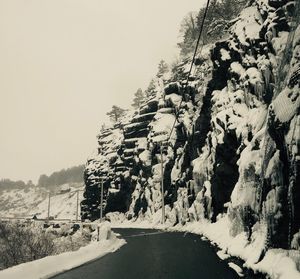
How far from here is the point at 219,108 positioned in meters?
29.9

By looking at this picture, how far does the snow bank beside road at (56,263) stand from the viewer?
11.1 m

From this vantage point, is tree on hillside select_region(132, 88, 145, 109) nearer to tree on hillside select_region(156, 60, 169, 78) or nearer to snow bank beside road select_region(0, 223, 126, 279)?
tree on hillside select_region(156, 60, 169, 78)

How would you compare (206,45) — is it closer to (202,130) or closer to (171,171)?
(171,171)

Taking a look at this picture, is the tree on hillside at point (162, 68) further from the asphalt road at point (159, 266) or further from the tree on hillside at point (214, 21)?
the asphalt road at point (159, 266)

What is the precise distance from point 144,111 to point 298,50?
209 feet

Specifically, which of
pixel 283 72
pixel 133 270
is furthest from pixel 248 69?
pixel 133 270

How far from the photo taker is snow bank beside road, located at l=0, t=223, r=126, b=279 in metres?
11.1

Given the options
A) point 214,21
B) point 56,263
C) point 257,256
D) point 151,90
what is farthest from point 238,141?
point 151,90

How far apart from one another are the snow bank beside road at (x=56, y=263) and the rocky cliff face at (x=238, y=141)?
7.17 meters

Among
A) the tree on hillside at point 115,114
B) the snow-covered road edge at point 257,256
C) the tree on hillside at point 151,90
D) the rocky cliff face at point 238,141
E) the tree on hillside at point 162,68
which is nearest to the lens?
the snow-covered road edge at point 257,256

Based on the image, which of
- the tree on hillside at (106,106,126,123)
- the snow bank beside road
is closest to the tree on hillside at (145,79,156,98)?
the tree on hillside at (106,106,126,123)

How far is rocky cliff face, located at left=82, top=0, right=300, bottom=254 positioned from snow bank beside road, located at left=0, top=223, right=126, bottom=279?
23.5ft

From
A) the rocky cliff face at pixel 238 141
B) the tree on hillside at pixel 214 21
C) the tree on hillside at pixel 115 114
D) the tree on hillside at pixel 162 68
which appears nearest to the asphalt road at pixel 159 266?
the rocky cliff face at pixel 238 141

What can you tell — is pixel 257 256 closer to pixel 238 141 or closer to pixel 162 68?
pixel 238 141
